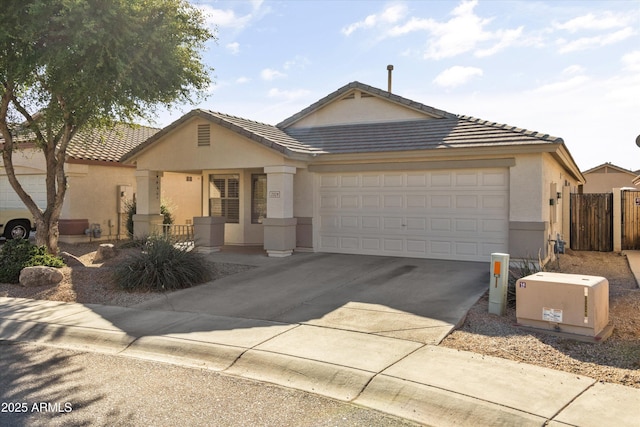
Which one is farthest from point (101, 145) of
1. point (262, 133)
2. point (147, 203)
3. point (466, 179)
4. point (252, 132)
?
point (466, 179)

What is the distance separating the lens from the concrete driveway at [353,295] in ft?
25.5

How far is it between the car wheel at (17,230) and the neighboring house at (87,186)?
4.06ft

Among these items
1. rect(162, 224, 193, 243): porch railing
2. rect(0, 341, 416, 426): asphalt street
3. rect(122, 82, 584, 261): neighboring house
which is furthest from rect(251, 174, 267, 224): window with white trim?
rect(0, 341, 416, 426): asphalt street

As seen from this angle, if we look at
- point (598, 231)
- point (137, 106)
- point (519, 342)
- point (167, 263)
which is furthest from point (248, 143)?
point (598, 231)

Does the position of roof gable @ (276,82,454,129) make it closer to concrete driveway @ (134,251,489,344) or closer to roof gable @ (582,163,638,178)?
concrete driveway @ (134,251,489,344)

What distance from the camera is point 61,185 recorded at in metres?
13.6

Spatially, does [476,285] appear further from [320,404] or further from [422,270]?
[320,404]

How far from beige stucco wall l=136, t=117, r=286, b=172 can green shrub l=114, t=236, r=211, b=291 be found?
390cm

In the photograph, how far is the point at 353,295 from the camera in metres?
9.57

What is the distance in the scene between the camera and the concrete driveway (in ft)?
25.5

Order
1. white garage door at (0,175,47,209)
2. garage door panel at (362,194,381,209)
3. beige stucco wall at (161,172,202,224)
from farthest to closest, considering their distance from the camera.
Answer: beige stucco wall at (161,172,202,224) < white garage door at (0,175,47,209) < garage door panel at (362,194,381,209)

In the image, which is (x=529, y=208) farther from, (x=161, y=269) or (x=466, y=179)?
(x=161, y=269)

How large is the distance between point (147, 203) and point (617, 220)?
1541 cm

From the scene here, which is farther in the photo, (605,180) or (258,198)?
(605,180)
